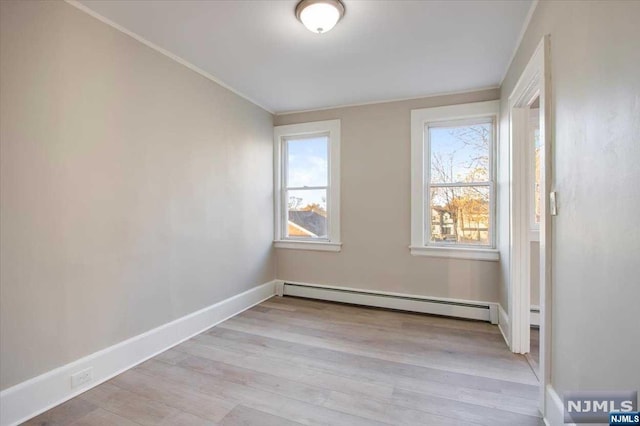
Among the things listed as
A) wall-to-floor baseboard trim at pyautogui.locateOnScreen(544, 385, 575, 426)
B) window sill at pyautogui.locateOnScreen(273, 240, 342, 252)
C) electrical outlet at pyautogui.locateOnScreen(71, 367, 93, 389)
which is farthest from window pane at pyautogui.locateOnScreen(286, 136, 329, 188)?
wall-to-floor baseboard trim at pyautogui.locateOnScreen(544, 385, 575, 426)

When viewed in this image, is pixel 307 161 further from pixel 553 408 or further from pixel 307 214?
pixel 553 408

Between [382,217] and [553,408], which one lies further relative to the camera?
[382,217]

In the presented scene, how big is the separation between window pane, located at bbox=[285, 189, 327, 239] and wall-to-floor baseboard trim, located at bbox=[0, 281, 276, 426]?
136 centimetres

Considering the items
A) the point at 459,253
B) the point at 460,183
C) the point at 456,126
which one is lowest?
the point at 459,253

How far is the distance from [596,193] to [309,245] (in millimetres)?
3218

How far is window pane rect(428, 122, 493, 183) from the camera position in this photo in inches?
134

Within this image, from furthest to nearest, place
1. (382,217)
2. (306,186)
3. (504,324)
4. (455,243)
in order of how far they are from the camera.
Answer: (306,186)
(382,217)
(455,243)
(504,324)

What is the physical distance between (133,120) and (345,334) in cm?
267

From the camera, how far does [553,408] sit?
163 centimetres

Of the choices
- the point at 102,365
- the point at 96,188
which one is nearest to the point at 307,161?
the point at 96,188

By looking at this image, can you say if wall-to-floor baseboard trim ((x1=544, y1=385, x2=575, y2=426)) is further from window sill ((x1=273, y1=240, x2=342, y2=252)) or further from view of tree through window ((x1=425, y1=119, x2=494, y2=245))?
window sill ((x1=273, y1=240, x2=342, y2=252))

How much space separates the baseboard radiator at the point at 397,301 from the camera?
3.32 meters

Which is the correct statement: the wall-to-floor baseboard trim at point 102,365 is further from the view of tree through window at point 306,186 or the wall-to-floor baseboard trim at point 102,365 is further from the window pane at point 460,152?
the window pane at point 460,152

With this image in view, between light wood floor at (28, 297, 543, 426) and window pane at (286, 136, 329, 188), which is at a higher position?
window pane at (286, 136, 329, 188)
